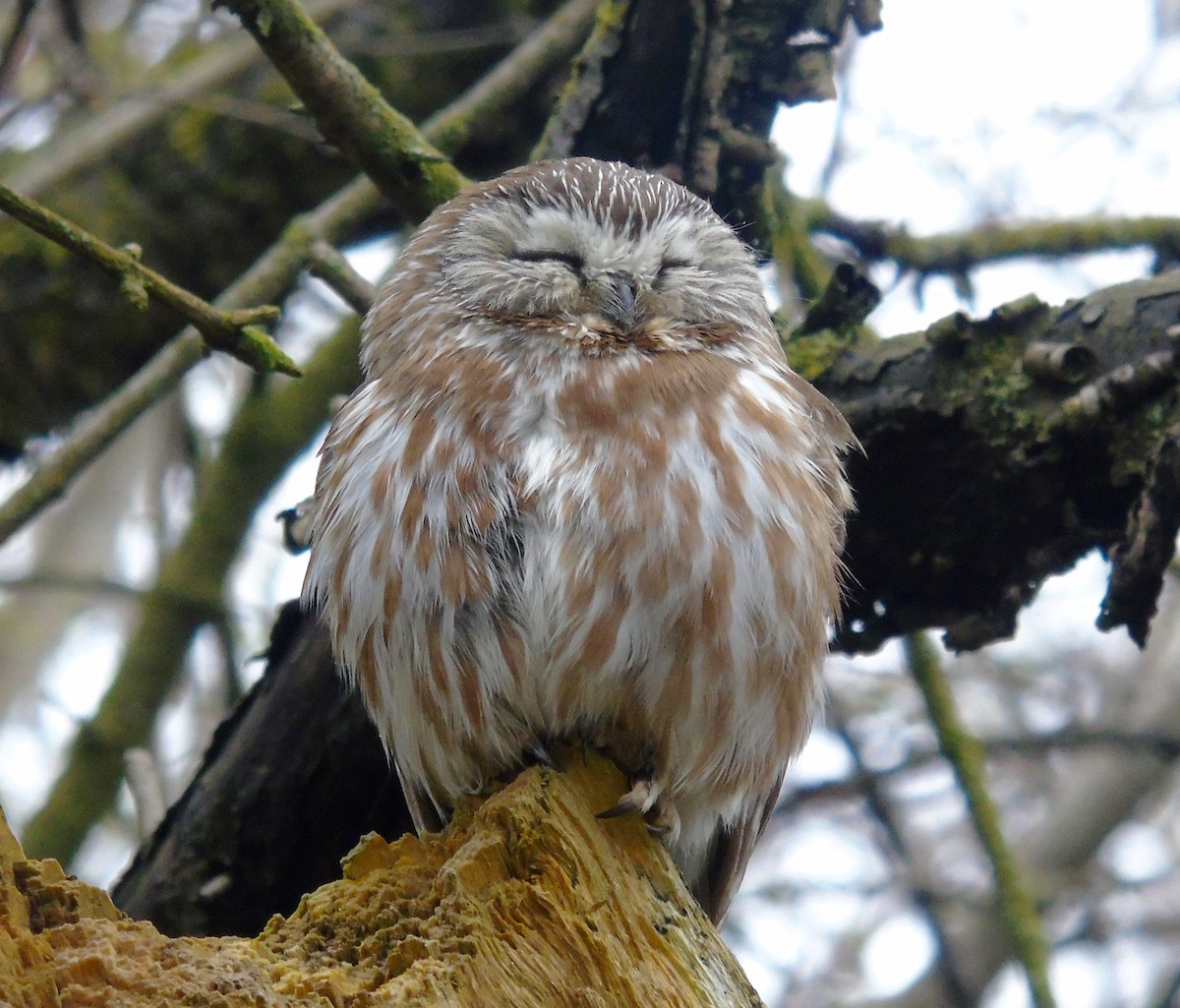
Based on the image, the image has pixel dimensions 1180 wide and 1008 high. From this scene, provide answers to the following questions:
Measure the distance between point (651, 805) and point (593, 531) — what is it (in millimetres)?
618

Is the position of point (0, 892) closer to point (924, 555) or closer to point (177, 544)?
point (924, 555)

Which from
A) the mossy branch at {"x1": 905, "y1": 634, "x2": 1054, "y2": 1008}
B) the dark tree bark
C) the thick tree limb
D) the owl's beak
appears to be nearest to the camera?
the thick tree limb

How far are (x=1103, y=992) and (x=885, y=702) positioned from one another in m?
2.20

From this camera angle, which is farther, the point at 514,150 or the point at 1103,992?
the point at 1103,992

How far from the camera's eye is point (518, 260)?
4027 mm

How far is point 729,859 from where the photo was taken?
3.98 meters

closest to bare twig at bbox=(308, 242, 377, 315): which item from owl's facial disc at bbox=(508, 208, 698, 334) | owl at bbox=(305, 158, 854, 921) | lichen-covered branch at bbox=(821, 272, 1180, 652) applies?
owl at bbox=(305, 158, 854, 921)

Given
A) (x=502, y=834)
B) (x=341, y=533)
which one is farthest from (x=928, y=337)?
(x=502, y=834)

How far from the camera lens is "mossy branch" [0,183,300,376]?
3029 millimetres

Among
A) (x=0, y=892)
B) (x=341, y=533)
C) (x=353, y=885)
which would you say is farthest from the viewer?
(x=341, y=533)

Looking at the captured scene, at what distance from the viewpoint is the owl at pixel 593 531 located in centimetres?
321

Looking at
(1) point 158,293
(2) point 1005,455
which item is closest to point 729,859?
(2) point 1005,455

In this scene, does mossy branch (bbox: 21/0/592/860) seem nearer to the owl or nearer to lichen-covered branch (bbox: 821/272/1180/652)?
the owl

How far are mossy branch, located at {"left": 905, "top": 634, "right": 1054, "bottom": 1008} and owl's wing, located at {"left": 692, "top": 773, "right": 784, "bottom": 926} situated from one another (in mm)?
1058
